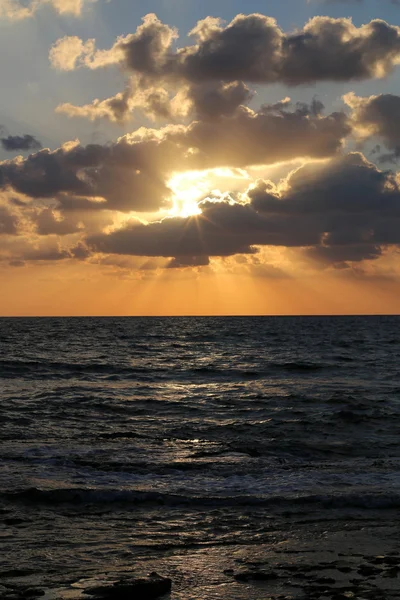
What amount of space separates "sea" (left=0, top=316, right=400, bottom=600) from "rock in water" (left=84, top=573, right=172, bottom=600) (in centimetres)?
21

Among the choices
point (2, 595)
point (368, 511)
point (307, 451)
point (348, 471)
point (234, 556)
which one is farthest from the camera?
point (307, 451)

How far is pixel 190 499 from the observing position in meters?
13.5

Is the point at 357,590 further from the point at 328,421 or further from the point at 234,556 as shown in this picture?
the point at 328,421

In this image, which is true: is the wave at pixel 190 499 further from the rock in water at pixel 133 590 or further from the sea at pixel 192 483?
the rock in water at pixel 133 590

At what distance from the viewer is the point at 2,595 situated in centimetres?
812

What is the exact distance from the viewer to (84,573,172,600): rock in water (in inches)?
316

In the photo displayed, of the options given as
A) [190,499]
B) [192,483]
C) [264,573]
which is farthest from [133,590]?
[192,483]

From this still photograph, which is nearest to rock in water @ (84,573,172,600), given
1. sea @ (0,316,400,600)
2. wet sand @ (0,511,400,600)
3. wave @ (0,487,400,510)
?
wet sand @ (0,511,400,600)

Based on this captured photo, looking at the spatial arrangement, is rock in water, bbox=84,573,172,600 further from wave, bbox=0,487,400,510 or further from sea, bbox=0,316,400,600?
wave, bbox=0,487,400,510

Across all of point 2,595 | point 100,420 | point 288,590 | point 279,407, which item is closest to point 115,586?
point 2,595

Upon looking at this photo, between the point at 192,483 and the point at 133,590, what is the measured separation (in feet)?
22.7

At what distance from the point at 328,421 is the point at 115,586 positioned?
17244mm

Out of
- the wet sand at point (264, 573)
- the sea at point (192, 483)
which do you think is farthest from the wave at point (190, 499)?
the wet sand at point (264, 573)

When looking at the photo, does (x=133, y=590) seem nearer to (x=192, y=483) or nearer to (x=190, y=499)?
(x=190, y=499)
